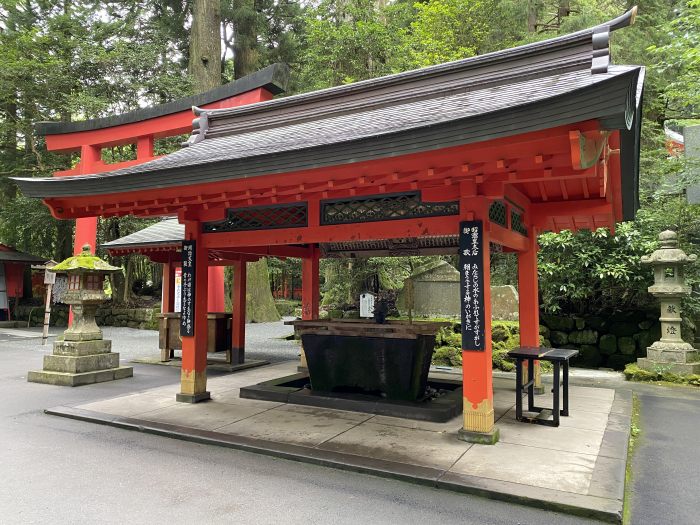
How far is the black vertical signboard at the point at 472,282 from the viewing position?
4.62 metres

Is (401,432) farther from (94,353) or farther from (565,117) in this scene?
(94,353)

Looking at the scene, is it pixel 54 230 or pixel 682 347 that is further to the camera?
pixel 54 230

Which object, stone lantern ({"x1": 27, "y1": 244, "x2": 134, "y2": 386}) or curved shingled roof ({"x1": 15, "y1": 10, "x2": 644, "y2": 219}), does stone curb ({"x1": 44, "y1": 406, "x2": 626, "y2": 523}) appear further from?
stone lantern ({"x1": 27, "y1": 244, "x2": 134, "y2": 386})

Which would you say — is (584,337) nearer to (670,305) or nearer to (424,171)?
(670,305)

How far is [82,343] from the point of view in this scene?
820cm

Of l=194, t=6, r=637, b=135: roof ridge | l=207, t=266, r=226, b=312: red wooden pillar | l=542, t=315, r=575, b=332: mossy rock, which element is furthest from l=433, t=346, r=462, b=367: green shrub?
l=194, t=6, r=637, b=135: roof ridge

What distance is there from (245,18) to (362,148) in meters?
17.0

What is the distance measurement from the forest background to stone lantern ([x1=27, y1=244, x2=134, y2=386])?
6.88m

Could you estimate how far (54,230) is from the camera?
20375mm

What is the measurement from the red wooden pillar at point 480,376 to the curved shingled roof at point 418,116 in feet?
3.25

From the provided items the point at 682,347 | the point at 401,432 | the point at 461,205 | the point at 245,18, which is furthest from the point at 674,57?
the point at 245,18

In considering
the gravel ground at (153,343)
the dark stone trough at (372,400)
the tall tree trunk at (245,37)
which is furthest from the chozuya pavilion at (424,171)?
the tall tree trunk at (245,37)

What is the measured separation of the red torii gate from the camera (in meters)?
9.60

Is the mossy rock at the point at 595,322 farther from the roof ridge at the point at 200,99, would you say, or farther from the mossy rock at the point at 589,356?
the roof ridge at the point at 200,99
